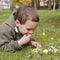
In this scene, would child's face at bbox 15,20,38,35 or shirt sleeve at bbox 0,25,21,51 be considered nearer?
child's face at bbox 15,20,38,35

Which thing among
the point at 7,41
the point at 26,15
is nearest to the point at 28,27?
the point at 26,15

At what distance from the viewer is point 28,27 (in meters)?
4.05

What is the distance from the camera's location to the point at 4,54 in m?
3.93

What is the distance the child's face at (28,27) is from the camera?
13.2 feet

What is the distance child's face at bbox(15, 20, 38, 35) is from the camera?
4.02m

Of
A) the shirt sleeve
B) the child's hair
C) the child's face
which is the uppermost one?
the child's hair

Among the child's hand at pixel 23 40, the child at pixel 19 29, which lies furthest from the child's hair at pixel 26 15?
the child's hand at pixel 23 40

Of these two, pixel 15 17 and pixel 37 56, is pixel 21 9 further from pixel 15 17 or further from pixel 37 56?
pixel 37 56

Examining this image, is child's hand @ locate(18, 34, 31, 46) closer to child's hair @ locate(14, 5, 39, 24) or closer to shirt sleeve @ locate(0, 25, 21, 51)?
shirt sleeve @ locate(0, 25, 21, 51)

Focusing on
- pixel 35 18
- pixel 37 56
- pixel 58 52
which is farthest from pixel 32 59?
pixel 35 18

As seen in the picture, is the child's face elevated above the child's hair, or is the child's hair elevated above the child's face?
the child's hair

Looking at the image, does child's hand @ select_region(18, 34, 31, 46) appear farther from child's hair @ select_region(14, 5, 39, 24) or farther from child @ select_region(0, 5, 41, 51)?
child's hair @ select_region(14, 5, 39, 24)

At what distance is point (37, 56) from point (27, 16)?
811 mm

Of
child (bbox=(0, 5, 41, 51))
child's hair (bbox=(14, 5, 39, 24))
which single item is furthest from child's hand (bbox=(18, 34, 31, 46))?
child's hair (bbox=(14, 5, 39, 24))
